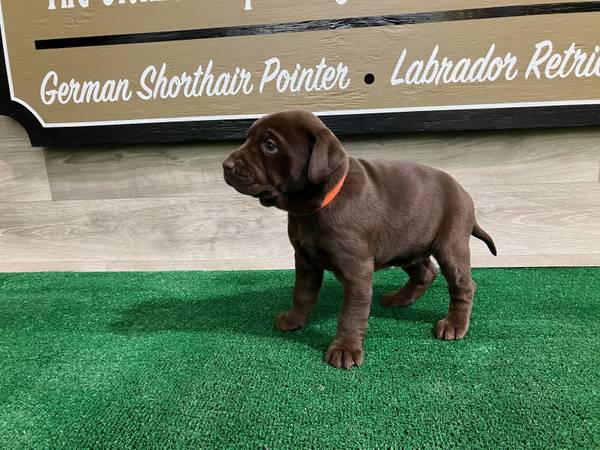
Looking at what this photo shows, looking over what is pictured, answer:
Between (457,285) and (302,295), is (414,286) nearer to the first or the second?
(457,285)

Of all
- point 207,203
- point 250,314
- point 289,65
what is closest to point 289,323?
point 250,314

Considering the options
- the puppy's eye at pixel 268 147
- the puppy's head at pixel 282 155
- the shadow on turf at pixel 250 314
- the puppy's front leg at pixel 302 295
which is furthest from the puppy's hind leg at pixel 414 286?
the puppy's eye at pixel 268 147

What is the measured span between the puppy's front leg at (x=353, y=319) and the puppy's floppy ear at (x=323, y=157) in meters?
0.33

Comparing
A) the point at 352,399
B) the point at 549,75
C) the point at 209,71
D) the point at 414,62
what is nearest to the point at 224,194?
the point at 209,71

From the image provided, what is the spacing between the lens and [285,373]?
1378mm

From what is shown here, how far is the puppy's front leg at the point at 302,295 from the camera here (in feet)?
5.28

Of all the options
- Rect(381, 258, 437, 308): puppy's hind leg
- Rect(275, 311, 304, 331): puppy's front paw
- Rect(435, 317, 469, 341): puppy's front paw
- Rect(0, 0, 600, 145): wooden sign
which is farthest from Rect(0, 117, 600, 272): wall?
Rect(435, 317, 469, 341): puppy's front paw

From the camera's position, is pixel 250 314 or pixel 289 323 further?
pixel 250 314

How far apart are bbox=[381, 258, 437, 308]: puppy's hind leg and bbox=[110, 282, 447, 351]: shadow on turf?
0.12ft

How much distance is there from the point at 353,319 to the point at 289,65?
1.24 m

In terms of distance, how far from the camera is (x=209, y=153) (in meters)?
2.28

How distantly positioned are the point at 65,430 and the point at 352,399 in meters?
0.75

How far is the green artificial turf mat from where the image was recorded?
1110 mm

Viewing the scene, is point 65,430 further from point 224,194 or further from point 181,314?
point 224,194
